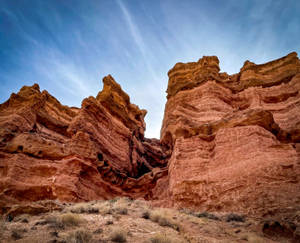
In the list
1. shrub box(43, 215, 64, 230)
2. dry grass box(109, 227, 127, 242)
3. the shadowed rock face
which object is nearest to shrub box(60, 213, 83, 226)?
shrub box(43, 215, 64, 230)

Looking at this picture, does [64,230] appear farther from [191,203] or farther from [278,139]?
[278,139]

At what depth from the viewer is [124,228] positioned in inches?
317

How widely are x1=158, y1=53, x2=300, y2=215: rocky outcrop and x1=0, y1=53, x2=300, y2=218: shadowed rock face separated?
0.07m

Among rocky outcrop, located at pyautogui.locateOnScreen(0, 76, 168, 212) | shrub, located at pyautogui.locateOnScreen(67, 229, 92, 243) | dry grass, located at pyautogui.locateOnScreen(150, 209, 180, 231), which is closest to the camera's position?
shrub, located at pyautogui.locateOnScreen(67, 229, 92, 243)

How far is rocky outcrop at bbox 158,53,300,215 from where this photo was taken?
13.9m

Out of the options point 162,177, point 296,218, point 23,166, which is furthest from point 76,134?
point 296,218

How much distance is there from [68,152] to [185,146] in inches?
401

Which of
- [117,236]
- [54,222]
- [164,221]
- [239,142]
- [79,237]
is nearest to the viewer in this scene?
[79,237]

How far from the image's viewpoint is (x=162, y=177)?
26.6 meters

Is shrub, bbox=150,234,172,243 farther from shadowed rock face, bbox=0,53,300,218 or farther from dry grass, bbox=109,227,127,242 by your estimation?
shadowed rock face, bbox=0,53,300,218

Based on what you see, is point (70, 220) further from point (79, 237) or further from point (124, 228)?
point (124, 228)

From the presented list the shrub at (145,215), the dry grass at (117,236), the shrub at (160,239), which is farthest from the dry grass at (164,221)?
the dry grass at (117,236)

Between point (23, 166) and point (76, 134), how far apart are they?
5.41 m

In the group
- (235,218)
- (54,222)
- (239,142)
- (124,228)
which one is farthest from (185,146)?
(54,222)
